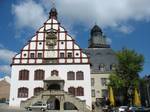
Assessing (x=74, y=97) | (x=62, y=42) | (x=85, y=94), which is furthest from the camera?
(x=62, y=42)

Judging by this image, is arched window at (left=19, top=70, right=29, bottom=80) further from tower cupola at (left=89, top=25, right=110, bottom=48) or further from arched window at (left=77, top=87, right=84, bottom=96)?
tower cupola at (left=89, top=25, right=110, bottom=48)

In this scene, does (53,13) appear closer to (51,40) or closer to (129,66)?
(51,40)

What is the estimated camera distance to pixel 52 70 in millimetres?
50125

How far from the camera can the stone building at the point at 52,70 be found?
159ft

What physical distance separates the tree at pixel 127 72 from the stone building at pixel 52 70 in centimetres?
538

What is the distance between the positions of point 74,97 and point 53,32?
14.4m

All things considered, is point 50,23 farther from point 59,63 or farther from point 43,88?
point 43,88

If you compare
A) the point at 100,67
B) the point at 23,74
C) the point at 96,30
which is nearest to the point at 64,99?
the point at 23,74

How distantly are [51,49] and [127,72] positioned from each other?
15.2 meters

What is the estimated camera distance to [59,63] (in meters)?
50.6

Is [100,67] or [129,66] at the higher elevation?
[100,67]

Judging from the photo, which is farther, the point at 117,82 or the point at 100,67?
the point at 100,67

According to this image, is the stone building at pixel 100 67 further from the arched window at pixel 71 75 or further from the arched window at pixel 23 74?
the arched window at pixel 23 74

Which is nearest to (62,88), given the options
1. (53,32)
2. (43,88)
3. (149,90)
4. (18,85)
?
(43,88)
